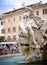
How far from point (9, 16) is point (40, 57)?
23.0 m

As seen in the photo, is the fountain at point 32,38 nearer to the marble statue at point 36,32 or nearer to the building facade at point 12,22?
the marble statue at point 36,32

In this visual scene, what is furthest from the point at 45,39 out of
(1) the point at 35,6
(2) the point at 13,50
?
(1) the point at 35,6

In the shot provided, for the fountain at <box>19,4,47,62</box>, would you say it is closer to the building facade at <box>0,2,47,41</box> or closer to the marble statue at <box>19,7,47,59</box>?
the marble statue at <box>19,7,47,59</box>

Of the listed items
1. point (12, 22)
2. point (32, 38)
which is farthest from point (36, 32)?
point (12, 22)

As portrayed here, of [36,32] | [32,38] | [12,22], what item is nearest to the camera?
[32,38]

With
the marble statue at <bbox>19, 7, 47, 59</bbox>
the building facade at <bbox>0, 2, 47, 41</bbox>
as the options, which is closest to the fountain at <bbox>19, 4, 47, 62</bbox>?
the marble statue at <bbox>19, 7, 47, 59</bbox>

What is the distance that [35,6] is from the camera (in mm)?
31672

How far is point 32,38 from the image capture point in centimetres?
1281

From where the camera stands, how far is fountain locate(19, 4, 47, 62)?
12.8m

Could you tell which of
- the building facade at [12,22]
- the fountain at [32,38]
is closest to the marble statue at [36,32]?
the fountain at [32,38]

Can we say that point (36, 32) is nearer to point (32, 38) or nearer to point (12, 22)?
point (32, 38)

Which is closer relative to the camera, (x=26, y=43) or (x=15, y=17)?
(x=26, y=43)

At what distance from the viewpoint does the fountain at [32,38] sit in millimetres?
12805

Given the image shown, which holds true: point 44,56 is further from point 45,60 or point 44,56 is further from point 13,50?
point 13,50
